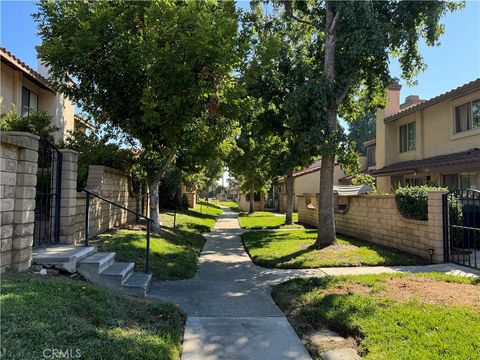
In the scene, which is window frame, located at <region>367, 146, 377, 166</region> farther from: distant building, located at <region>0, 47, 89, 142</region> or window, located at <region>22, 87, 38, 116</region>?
window, located at <region>22, 87, 38, 116</region>

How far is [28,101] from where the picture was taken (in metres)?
16.8

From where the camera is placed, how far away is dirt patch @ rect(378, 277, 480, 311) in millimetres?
6176

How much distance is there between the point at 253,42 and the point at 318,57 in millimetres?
3890

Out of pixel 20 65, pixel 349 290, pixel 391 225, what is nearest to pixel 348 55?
pixel 391 225

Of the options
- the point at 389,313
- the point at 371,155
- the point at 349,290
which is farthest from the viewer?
the point at 371,155

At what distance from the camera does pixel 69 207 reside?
8086 millimetres

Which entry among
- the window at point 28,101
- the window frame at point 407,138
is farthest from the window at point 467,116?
the window at point 28,101

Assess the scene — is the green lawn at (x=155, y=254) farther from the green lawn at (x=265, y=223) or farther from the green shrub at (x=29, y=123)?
the green lawn at (x=265, y=223)

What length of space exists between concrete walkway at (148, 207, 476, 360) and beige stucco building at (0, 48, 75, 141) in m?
7.56

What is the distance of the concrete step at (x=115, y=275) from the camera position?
263 inches

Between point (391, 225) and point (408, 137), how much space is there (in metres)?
9.39

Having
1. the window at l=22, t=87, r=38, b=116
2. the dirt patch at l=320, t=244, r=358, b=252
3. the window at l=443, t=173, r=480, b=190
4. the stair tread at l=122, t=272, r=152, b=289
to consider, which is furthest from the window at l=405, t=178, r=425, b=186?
the window at l=22, t=87, r=38, b=116

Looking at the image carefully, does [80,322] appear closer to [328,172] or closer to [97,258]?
[97,258]

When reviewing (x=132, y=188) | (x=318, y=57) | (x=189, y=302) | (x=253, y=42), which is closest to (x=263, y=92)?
(x=318, y=57)
